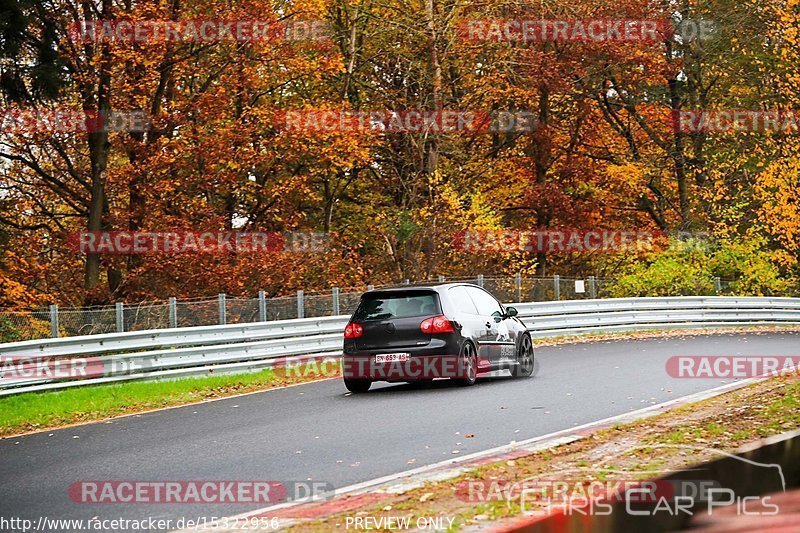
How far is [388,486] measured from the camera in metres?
8.15

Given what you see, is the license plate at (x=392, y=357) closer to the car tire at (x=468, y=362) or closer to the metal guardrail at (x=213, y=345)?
the car tire at (x=468, y=362)

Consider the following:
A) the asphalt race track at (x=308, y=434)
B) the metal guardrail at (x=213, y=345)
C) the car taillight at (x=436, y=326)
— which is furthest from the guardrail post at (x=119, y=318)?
the car taillight at (x=436, y=326)

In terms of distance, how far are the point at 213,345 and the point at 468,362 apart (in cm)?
567

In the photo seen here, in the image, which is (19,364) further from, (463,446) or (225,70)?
(225,70)

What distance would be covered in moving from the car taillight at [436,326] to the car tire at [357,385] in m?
1.24

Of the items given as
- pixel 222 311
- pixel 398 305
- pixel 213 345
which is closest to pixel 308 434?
pixel 398 305

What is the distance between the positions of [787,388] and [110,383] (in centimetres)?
1039

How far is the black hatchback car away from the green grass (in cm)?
269

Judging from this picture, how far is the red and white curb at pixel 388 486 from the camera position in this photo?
7.08 m

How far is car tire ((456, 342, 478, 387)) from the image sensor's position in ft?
52.1

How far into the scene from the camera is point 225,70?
117 feet

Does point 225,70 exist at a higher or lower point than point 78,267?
higher

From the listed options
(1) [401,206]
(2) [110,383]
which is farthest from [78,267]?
(2) [110,383]

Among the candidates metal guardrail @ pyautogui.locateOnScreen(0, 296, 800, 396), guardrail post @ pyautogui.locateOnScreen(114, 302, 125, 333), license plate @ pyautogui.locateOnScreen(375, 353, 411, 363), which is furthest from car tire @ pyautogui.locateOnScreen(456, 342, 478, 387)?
guardrail post @ pyautogui.locateOnScreen(114, 302, 125, 333)
